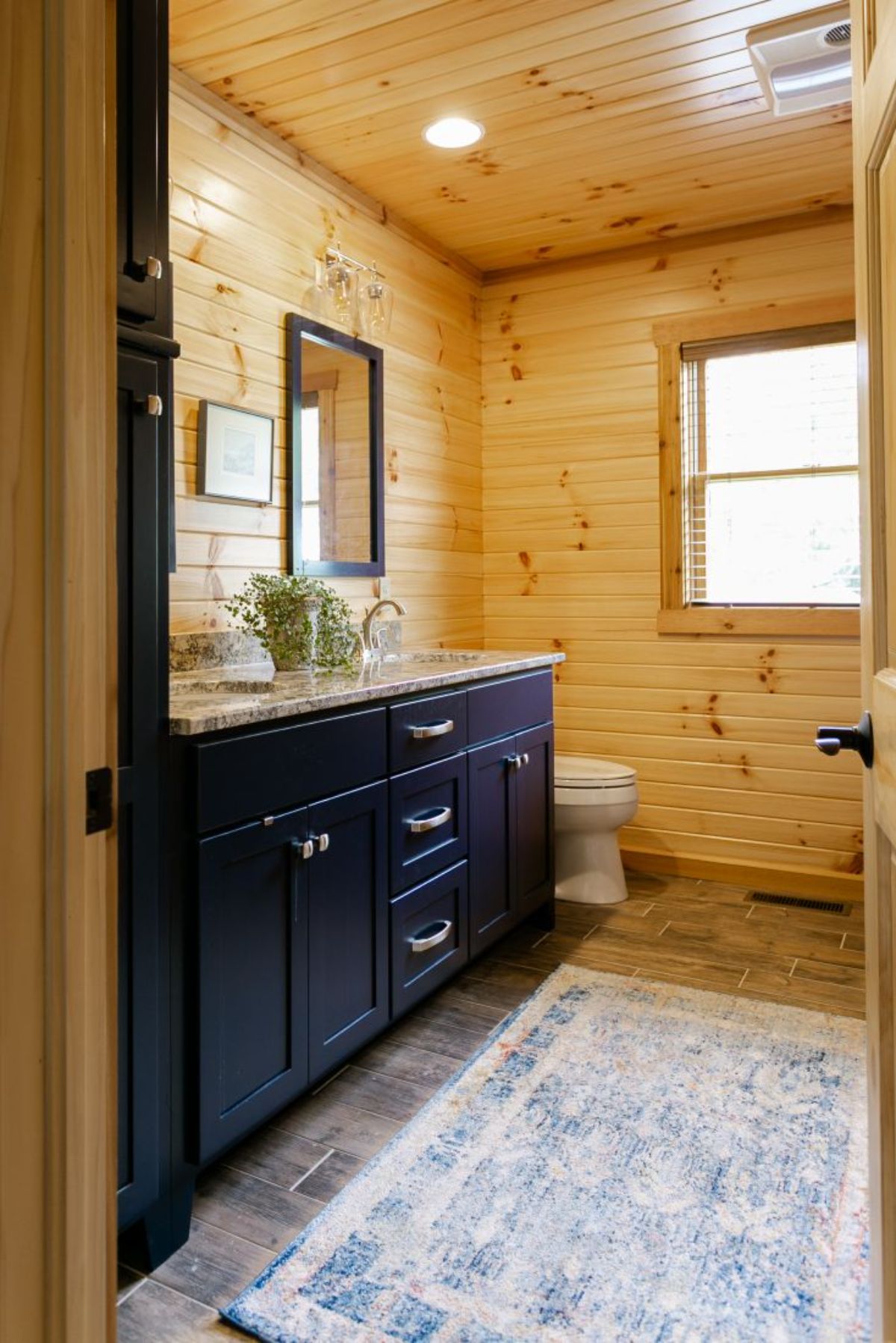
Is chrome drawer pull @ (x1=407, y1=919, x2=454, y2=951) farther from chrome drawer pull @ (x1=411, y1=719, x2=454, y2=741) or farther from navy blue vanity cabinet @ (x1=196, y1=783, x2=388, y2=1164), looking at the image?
chrome drawer pull @ (x1=411, y1=719, x2=454, y2=741)

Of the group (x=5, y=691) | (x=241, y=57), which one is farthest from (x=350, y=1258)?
(x=241, y=57)

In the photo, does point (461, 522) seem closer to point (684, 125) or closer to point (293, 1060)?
point (684, 125)

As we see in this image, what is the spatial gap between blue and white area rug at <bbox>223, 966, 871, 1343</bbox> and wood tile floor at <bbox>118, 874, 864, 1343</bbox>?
6cm

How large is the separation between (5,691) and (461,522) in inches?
129

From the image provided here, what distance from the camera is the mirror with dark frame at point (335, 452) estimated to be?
2885 millimetres

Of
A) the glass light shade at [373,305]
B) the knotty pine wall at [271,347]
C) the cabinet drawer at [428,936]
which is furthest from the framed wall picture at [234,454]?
the cabinet drawer at [428,936]

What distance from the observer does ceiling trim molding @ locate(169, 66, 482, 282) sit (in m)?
2.51

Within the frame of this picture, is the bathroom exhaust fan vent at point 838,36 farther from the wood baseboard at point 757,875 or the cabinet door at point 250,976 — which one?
the wood baseboard at point 757,875

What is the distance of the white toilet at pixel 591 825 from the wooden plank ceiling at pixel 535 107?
2.07 metres

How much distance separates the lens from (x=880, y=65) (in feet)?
3.32

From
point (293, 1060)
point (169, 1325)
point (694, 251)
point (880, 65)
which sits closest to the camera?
point (880, 65)

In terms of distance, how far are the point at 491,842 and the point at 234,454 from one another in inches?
52.7

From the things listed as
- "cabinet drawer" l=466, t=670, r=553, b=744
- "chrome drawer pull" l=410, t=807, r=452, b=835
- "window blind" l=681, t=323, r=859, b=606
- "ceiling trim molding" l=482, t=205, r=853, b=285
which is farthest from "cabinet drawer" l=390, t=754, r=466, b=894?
"ceiling trim molding" l=482, t=205, r=853, b=285

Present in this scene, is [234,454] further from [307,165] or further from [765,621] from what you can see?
[765,621]
